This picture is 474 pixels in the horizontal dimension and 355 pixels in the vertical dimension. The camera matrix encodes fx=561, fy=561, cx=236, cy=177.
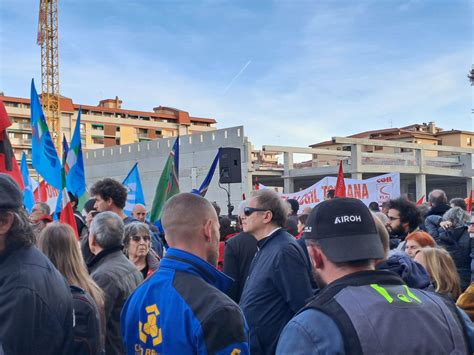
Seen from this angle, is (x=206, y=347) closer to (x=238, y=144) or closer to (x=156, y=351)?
(x=156, y=351)

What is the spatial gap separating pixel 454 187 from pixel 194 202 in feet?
136

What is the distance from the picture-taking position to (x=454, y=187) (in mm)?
40781

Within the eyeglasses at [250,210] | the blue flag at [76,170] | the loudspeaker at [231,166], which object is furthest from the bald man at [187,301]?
the loudspeaker at [231,166]

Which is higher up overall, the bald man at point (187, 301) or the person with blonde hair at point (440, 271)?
the bald man at point (187, 301)

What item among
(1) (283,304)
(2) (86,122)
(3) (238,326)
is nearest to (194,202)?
(3) (238,326)

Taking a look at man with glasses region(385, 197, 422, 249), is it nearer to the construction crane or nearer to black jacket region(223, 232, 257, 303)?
black jacket region(223, 232, 257, 303)

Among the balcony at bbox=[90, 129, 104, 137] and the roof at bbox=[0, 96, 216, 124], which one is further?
the balcony at bbox=[90, 129, 104, 137]

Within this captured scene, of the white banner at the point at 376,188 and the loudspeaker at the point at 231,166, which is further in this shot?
the loudspeaker at the point at 231,166

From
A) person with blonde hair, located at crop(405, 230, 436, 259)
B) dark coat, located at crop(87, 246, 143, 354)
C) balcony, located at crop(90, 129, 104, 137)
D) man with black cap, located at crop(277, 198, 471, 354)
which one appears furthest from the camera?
balcony, located at crop(90, 129, 104, 137)

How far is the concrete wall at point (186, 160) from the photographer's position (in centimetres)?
3011

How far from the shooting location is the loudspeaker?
56.1ft

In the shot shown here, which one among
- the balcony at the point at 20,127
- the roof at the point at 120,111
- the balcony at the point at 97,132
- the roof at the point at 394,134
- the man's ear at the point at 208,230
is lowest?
the man's ear at the point at 208,230

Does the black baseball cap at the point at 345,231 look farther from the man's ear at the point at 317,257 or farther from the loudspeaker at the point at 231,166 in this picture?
the loudspeaker at the point at 231,166

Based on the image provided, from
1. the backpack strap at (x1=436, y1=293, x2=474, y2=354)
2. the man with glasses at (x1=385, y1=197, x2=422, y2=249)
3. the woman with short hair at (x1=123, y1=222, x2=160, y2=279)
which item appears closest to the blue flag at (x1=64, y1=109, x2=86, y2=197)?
the woman with short hair at (x1=123, y1=222, x2=160, y2=279)
